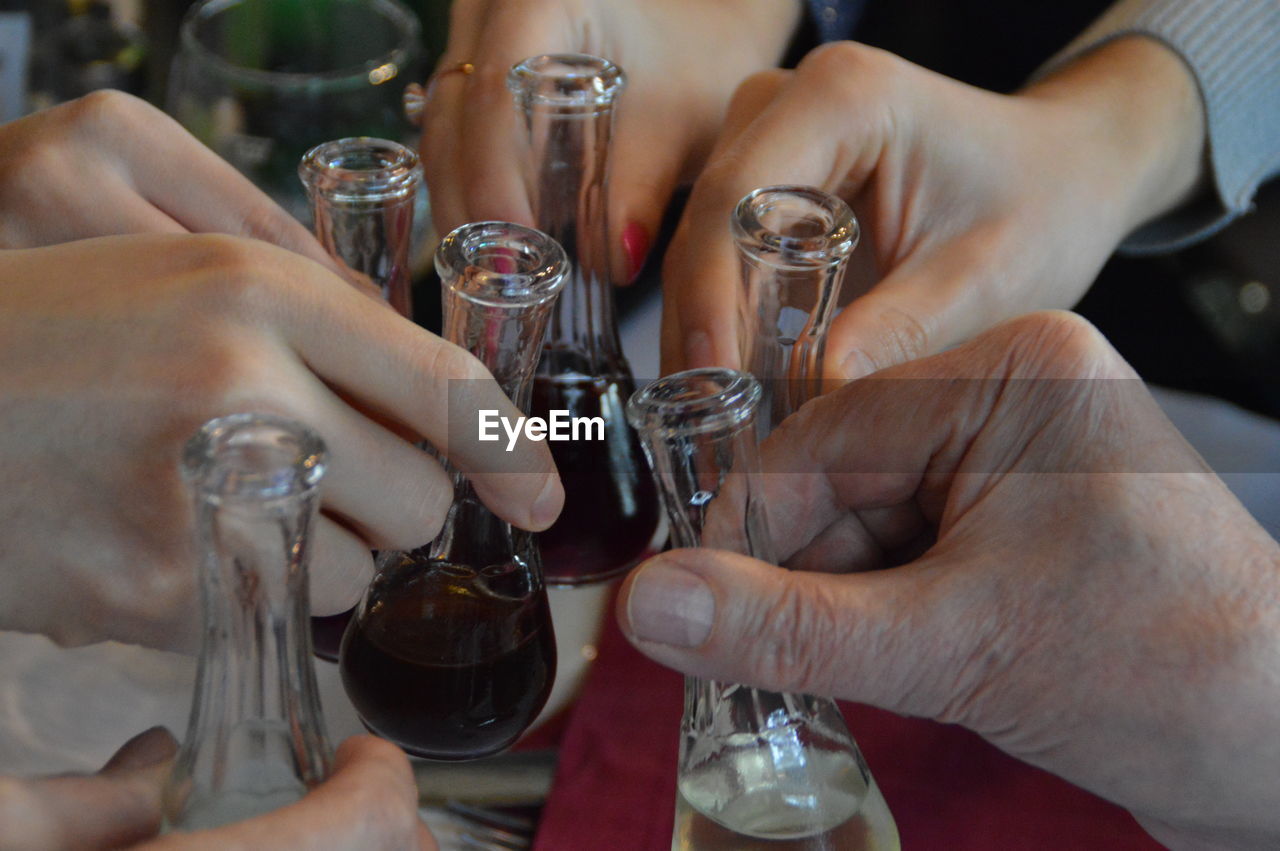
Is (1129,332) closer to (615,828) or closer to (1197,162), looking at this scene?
(1197,162)

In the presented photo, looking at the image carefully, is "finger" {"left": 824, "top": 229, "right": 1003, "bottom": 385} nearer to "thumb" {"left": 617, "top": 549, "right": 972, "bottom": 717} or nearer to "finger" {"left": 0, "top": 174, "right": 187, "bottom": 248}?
"thumb" {"left": 617, "top": 549, "right": 972, "bottom": 717}

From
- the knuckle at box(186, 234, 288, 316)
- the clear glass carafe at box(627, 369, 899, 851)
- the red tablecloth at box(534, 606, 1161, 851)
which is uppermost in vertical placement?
the knuckle at box(186, 234, 288, 316)

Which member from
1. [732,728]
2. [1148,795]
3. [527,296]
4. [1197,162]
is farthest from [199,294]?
[1197,162]

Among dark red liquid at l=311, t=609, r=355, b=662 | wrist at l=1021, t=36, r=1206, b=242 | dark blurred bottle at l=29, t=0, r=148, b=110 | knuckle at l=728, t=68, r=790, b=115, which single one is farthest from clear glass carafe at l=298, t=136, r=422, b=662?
dark blurred bottle at l=29, t=0, r=148, b=110

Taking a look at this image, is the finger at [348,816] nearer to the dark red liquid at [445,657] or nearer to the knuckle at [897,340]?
the dark red liquid at [445,657]

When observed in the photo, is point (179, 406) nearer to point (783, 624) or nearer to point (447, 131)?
point (783, 624)

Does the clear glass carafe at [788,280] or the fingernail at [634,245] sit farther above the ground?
the clear glass carafe at [788,280]

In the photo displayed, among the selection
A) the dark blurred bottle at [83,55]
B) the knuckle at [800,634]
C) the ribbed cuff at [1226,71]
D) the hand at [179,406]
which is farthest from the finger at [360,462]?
the dark blurred bottle at [83,55]
